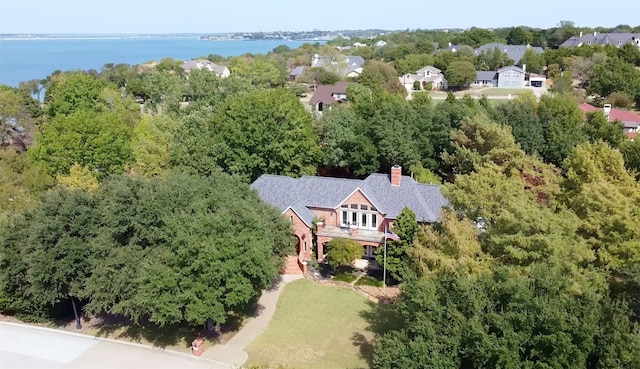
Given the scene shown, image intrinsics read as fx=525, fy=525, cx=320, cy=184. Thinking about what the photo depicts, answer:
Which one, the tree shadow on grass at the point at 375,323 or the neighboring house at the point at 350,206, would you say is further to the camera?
the neighboring house at the point at 350,206

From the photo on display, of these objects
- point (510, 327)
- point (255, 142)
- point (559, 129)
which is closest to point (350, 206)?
point (255, 142)

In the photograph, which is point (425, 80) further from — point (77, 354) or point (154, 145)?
point (77, 354)

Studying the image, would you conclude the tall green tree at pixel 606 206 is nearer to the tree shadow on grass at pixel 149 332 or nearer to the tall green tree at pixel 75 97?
the tree shadow on grass at pixel 149 332

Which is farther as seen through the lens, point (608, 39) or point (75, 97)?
point (608, 39)

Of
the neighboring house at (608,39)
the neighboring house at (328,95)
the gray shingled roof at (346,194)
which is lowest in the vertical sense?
the gray shingled roof at (346,194)

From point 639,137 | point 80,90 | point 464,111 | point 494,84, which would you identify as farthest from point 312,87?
point 639,137

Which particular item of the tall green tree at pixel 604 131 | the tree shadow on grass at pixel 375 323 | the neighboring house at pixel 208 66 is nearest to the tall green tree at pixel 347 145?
the tree shadow on grass at pixel 375 323

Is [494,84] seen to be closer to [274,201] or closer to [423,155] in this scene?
[423,155]
